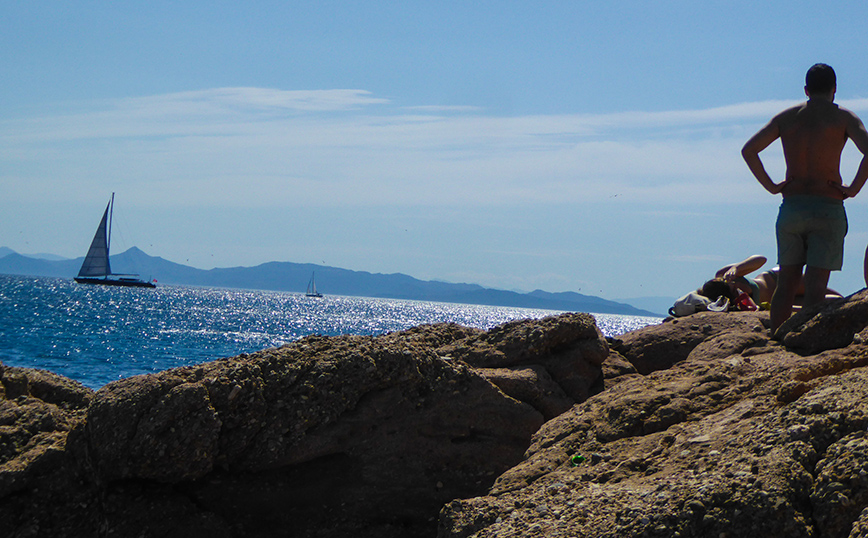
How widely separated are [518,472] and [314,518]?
2010 millimetres

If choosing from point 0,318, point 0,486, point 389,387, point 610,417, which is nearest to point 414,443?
point 389,387

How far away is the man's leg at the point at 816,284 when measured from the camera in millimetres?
6711

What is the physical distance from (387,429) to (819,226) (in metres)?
4.21

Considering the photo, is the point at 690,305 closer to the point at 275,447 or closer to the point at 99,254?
the point at 275,447

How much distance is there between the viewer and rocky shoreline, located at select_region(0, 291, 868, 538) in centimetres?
439

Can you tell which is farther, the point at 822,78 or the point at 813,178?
the point at 813,178

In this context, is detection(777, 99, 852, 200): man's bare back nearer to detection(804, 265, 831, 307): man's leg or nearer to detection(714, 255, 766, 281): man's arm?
detection(804, 265, 831, 307): man's leg

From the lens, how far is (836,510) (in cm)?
318

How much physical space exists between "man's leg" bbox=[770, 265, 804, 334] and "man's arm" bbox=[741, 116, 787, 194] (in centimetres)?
81

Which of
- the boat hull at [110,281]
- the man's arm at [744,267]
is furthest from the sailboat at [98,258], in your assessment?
the man's arm at [744,267]

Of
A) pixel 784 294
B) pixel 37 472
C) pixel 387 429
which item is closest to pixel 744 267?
pixel 784 294

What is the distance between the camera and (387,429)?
6.11 metres

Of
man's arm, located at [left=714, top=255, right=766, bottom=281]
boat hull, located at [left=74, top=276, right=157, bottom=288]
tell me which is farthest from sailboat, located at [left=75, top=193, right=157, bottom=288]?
man's arm, located at [left=714, top=255, right=766, bottom=281]

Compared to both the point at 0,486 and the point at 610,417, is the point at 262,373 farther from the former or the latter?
the point at 610,417
